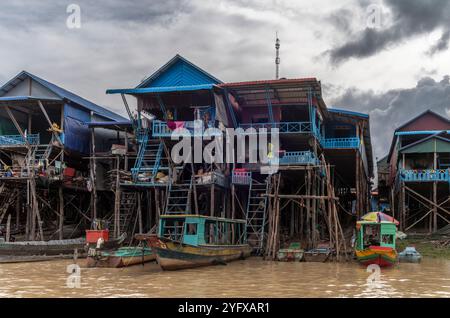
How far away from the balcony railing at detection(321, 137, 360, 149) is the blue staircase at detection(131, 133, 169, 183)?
8.82 meters

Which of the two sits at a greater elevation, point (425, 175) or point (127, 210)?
point (425, 175)

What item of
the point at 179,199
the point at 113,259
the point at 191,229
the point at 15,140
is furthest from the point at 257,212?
Result: the point at 15,140

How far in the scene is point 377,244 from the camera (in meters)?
20.6

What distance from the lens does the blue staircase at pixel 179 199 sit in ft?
80.8

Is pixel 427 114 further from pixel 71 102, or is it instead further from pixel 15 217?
pixel 15 217

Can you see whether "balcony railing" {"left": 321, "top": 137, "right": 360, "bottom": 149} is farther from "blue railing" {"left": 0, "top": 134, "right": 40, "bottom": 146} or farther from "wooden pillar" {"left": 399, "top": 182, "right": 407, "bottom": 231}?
"blue railing" {"left": 0, "top": 134, "right": 40, "bottom": 146}

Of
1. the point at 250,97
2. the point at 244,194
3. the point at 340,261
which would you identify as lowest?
the point at 340,261

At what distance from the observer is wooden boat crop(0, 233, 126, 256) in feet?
72.1

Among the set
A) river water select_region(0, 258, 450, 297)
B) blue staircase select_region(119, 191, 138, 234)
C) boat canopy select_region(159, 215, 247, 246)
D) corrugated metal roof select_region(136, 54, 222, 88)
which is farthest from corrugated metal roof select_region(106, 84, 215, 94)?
river water select_region(0, 258, 450, 297)

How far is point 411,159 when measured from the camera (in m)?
31.6

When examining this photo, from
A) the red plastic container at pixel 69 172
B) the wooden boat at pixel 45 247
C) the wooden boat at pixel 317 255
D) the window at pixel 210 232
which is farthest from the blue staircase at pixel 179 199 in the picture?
the red plastic container at pixel 69 172

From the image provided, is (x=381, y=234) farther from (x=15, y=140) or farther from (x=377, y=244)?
(x=15, y=140)

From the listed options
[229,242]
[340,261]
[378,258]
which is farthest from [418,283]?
[229,242]

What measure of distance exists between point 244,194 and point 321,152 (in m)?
4.85
